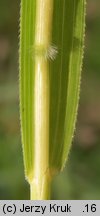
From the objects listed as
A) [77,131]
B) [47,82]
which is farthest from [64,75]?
[77,131]

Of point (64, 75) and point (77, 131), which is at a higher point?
point (77, 131)

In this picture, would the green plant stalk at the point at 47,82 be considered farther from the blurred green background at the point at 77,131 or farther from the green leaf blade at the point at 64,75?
the blurred green background at the point at 77,131

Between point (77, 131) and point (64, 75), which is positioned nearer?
point (64, 75)

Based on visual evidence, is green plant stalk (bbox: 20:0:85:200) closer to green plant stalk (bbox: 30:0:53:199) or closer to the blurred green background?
green plant stalk (bbox: 30:0:53:199)

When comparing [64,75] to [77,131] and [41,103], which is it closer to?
[41,103]

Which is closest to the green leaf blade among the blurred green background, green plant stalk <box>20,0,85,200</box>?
green plant stalk <box>20,0,85,200</box>

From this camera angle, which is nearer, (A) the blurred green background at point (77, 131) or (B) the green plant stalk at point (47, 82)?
(B) the green plant stalk at point (47, 82)

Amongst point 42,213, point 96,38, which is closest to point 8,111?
point 96,38

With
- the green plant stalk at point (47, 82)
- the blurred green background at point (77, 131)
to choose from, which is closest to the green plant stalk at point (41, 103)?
the green plant stalk at point (47, 82)
